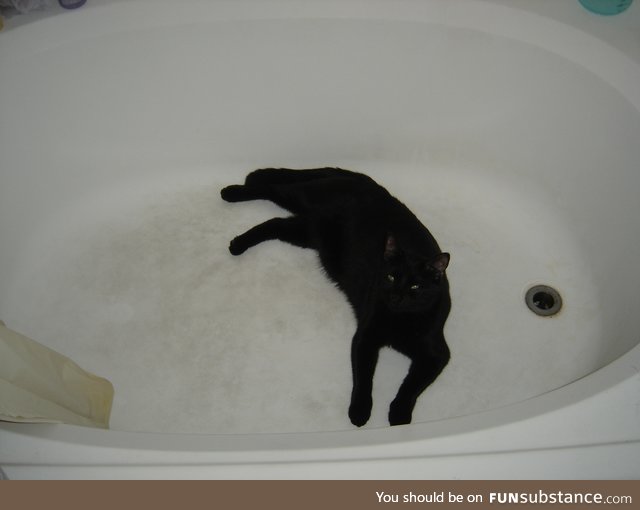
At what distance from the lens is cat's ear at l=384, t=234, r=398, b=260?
111cm

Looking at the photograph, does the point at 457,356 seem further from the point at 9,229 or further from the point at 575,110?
the point at 9,229

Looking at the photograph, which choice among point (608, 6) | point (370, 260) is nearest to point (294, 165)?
point (370, 260)

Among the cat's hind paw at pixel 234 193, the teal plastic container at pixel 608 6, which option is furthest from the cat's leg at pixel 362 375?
the teal plastic container at pixel 608 6

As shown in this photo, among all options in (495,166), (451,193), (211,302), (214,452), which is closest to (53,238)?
(211,302)

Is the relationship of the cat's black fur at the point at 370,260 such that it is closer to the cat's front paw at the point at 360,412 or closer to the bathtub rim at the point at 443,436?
the cat's front paw at the point at 360,412

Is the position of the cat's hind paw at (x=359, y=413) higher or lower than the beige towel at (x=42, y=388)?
lower

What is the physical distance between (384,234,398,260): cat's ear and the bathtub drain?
482 millimetres

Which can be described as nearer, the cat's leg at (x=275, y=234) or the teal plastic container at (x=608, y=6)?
the teal plastic container at (x=608, y=6)

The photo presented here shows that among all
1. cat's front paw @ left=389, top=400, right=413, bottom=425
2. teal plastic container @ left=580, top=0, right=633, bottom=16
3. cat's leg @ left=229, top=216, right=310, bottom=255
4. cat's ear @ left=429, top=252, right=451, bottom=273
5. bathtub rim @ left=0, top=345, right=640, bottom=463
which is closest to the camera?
bathtub rim @ left=0, top=345, right=640, bottom=463

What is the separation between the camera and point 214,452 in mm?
839

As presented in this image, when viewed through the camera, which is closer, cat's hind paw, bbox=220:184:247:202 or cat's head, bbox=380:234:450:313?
cat's head, bbox=380:234:450:313

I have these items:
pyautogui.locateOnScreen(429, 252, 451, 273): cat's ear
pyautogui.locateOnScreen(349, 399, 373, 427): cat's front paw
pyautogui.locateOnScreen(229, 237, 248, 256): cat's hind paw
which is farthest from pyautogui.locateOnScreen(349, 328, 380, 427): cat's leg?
pyautogui.locateOnScreen(229, 237, 248, 256): cat's hind paw

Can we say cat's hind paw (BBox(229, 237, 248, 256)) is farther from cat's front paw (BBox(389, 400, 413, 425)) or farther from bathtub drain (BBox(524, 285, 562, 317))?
bathtub drain (BBox(524, 285, 562, 317))

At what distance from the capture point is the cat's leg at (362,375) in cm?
121
